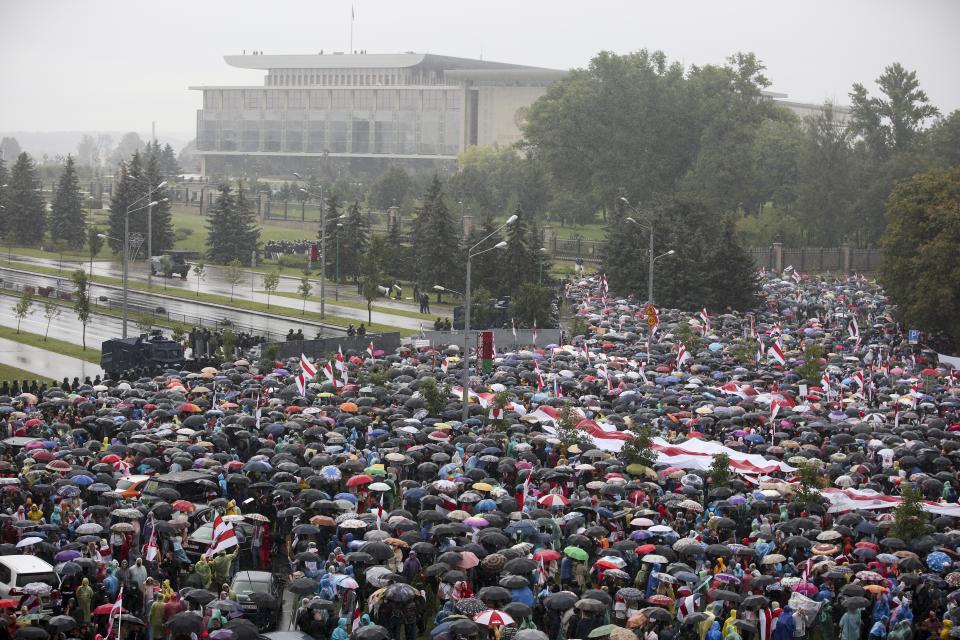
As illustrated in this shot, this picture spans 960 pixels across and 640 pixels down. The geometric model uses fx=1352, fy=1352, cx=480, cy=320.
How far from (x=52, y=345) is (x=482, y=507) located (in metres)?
33.7

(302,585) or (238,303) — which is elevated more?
(238,303)

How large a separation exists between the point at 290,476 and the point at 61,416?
9489mm

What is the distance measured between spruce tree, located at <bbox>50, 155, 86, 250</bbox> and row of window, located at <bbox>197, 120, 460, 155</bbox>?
261 ft

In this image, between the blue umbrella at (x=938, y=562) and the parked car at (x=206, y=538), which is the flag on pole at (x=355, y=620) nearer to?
the parked car at (x=206, y=538)

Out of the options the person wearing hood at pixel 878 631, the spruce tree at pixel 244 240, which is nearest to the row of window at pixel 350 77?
the spruce tree at pixel 244 240

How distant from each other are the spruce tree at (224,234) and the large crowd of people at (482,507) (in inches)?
1907

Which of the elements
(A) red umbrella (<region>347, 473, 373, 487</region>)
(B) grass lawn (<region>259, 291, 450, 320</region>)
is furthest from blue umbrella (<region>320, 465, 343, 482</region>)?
(B) grass lawn (<region>259, 291, 450, 320</region>)

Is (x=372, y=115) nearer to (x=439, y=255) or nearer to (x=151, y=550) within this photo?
(x=439, y=255)

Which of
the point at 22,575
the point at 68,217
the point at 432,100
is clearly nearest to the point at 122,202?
the point at 68,217

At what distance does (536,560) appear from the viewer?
2195 centimetres

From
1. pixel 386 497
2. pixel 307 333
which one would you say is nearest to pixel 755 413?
pixel 386 497

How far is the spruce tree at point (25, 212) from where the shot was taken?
93.4 metres

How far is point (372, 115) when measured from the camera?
175 metres

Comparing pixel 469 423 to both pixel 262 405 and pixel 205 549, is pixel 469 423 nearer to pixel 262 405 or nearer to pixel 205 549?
pixel 262 405
